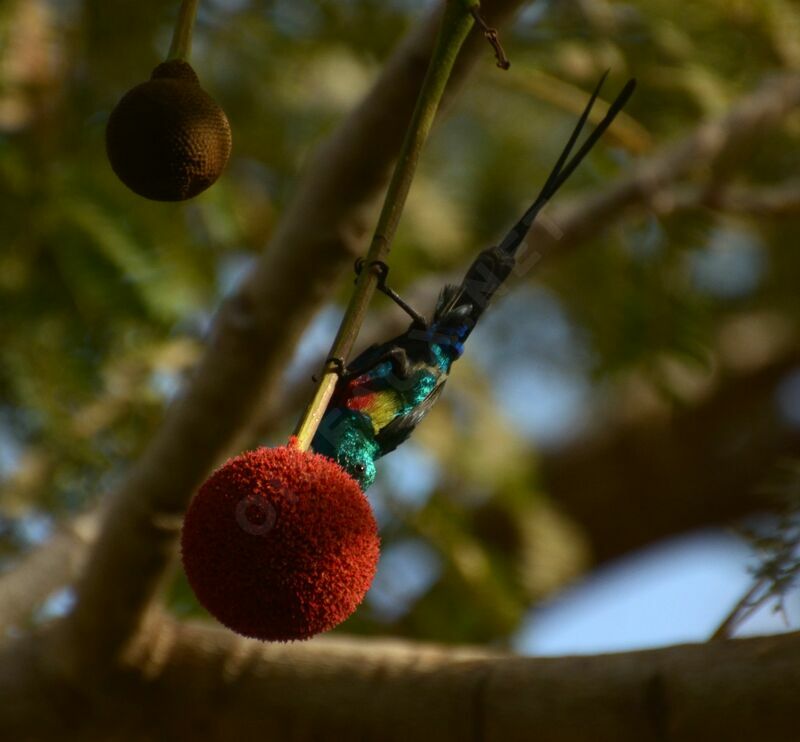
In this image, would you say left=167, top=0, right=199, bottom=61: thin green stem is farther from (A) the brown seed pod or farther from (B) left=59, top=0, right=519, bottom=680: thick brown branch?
(B) left=59, top=0, right=519, bottom=680: thick brown branch

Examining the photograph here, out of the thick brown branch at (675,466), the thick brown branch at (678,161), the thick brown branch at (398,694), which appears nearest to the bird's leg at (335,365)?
the thick brown branch at (398,694)

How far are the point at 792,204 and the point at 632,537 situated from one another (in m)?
2.39

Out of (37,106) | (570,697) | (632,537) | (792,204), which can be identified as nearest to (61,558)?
(37,106)

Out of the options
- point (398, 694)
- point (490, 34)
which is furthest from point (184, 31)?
point (398, 694)

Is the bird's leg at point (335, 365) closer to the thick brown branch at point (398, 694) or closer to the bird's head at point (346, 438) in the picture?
the bird's head at point (346, 438)

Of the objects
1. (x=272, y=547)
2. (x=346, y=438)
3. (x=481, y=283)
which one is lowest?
(x=272, y=547)

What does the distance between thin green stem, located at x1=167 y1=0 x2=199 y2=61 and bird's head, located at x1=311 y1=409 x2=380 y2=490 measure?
0.30m

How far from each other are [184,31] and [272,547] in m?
0.41

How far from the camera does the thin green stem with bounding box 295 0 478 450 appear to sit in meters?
0.88

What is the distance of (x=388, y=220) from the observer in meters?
0.90

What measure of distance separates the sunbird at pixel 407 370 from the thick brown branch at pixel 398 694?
58cm

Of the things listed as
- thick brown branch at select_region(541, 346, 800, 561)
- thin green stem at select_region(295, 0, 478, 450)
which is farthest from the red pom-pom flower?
thick brown branch at select_region(541, 346, 800, 561)

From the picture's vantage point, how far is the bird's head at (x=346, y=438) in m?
0.98

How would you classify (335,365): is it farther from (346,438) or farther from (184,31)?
(184,31)
